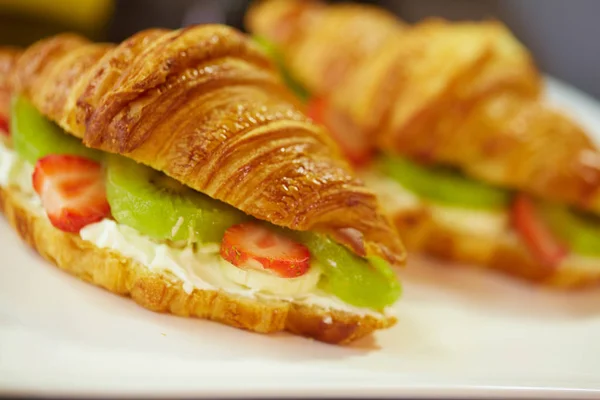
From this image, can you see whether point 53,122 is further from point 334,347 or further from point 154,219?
point 334,347

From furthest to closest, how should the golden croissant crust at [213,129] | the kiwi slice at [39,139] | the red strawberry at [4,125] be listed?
the red strawberry at [4,125] < the kiwi slice at [39,139] < the golden croissant crust at [213,129]

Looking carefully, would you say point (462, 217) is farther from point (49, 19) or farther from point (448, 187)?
point (49, 19)

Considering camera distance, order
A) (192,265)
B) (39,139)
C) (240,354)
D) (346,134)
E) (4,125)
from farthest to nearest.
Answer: (346,134), (4,125), (39,139), (192,265), (240,354)

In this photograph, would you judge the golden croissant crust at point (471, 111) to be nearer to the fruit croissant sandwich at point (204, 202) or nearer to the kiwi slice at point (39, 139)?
the fruit croissant sandwich at point (204, 202)

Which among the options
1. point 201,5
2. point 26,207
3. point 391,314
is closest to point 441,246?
point 391,314

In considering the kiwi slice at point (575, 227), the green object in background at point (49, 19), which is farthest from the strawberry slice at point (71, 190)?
the kiwi slice at point (575, 227)

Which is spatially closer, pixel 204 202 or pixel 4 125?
pixel 204 202

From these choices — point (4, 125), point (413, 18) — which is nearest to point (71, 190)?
point (4, 125)
